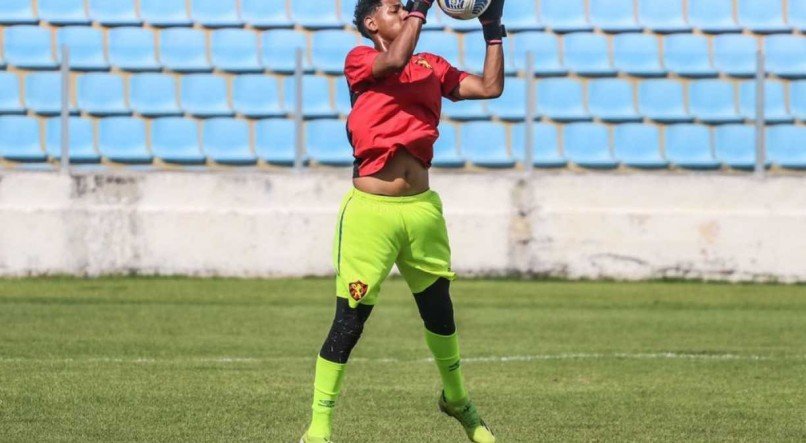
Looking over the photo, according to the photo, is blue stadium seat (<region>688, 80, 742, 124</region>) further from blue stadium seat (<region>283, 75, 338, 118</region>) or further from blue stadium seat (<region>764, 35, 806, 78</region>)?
blue stadium seat (<region>283, 75, 338, 118</region>)

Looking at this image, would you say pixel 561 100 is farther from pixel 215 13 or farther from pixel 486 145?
pixel 215 13

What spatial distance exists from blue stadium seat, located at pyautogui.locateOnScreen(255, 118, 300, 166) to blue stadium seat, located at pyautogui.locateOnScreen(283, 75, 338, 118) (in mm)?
204

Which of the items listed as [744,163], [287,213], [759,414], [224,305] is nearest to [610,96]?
[744,163]

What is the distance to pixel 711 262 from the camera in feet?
50.4

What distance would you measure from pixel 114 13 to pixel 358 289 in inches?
489

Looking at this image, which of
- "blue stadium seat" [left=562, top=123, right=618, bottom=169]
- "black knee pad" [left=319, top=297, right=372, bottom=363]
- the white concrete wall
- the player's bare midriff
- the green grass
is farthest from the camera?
"blue stadium seat" [left=562, top=123, right=618, bottom=169]

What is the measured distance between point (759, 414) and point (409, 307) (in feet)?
20.3

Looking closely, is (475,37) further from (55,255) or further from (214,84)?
(55,255)

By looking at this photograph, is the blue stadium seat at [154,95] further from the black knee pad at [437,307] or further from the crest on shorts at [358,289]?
the crest on shorts at [358,289]

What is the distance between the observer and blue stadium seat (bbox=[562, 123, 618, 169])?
54.0ft

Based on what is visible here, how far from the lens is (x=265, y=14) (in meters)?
17.7

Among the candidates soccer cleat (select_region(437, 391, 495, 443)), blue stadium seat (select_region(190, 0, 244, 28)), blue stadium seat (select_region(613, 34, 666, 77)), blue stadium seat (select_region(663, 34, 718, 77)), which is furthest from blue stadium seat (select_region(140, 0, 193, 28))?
soccer cleat (select_region(437, 391, 495, 443))

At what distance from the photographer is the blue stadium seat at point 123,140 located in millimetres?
16641

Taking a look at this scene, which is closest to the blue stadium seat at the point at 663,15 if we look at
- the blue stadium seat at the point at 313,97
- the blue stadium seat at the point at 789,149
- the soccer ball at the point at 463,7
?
the blue stadium seat at the point at 789,149
